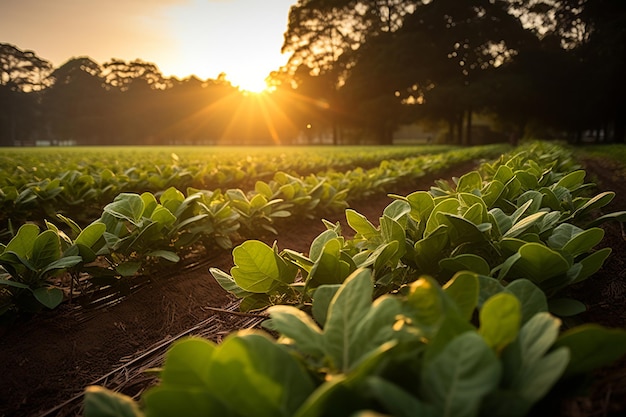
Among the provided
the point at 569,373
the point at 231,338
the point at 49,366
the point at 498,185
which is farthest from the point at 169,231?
the point at 569,373

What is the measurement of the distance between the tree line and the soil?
28.9 metres

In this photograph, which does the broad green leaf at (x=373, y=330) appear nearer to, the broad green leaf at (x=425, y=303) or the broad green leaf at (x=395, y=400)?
the broad green leaf at (x=425, y=303)

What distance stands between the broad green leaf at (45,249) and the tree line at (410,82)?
29758mm

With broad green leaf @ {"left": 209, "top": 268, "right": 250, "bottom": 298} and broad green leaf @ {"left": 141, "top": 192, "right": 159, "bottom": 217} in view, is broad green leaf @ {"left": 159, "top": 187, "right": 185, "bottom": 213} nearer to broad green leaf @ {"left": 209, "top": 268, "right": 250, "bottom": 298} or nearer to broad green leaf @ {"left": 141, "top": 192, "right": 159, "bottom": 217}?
broad green leaf @ {"left": 141, "top": 192, "right": 159, "bottom": 217}

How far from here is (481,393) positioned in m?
0.58

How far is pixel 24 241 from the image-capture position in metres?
1.91

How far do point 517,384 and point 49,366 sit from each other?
2.15 m

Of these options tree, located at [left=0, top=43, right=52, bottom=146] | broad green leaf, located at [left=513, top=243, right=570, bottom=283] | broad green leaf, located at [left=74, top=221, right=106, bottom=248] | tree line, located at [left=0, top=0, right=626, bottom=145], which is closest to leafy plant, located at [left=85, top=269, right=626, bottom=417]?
broad green leaf, located at [left=513, top=243, right=570, bottom=283]

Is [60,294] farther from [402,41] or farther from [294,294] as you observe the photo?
[402,41]

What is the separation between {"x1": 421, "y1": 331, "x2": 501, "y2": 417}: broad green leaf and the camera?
587 mm

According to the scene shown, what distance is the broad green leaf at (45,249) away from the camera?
6.20 ft

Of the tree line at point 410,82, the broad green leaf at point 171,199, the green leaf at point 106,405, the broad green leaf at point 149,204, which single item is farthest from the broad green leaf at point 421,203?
the tree line at point 410,82

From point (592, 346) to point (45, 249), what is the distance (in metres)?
2.06

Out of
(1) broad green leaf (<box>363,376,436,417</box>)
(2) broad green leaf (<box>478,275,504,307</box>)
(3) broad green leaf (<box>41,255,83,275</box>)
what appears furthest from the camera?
(3) broad green leaf (<box>41,255,83,275</box>)
